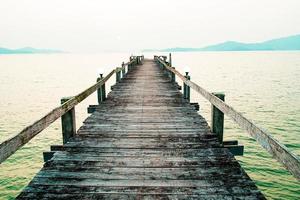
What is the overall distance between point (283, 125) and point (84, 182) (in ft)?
56.6

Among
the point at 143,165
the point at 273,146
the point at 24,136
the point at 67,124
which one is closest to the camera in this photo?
the point at 273,146

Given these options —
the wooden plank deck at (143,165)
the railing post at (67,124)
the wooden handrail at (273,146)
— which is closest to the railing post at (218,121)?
the wooden plank deck at (143,165)

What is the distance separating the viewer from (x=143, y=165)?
14.6 feet

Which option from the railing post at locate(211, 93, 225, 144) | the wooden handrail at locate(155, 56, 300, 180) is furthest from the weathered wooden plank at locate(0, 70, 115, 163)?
the railing post at locate(211, 93, 225, 144)

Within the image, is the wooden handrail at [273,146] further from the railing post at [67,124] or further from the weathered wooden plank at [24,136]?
the railing post at [67,124]

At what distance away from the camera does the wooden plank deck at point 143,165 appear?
361 centimetres

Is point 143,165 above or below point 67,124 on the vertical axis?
below

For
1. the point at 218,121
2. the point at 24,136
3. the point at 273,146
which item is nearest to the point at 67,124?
the point at 24,136

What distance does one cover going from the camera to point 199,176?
4.04m

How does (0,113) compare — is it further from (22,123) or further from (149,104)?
(149,104)

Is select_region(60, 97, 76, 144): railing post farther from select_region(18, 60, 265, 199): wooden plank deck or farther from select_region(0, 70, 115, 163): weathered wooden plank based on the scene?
select_region(0, 70, 115, 163): weathered wooden plank

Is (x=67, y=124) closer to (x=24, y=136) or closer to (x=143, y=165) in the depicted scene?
(x=143, y=165)

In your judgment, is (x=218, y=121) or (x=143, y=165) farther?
(x=218, y=121)

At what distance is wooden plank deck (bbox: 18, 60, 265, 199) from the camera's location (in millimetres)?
3605
